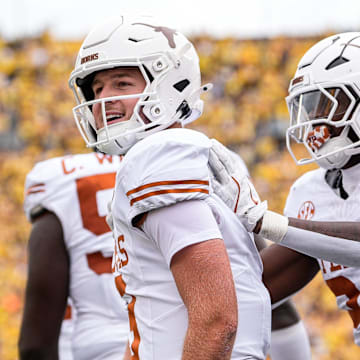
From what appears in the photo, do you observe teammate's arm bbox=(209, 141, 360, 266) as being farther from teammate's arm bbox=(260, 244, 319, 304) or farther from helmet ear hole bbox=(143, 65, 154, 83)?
teammate's arm bbox=(260, 244, 319, 304)

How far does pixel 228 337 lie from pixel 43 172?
1.50 m

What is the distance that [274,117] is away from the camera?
288 inches

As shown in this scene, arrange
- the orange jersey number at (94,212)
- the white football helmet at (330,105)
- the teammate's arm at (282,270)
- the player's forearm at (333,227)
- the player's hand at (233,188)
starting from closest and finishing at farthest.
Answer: the player's hand at (233,188) → the player's forearm at (333,227) → the white football helmet at (330,105) → the teammate's arm at (282,270) → the orange jersey number at (94,212)

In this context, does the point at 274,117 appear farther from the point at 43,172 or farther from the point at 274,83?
the point at 43,172

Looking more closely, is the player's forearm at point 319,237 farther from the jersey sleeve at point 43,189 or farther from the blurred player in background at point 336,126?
the jersey sleeve at point 43,189

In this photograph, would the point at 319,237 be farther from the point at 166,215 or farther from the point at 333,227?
the point at 166,215

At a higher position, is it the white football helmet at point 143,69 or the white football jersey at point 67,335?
the white football helmet at point 143,69

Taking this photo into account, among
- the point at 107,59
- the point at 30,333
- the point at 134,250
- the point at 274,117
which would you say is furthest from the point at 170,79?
the point at 274,117

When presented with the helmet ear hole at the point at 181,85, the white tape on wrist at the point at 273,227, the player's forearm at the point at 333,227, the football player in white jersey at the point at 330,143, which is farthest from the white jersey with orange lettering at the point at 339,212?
the helmet ear hole at the point at 181,85

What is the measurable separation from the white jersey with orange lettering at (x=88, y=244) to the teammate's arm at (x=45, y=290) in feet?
0.13

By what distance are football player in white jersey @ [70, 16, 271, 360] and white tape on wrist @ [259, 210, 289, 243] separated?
8 centimetres

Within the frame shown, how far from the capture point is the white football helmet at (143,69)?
5.87ft

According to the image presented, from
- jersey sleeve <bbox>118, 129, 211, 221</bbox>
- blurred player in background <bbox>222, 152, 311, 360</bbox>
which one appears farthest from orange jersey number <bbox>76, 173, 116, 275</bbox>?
jersey sleeve <bbox>118, 129, 211, 221</bbox>

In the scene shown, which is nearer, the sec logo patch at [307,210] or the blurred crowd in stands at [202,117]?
the sec logo patch at [307,210]
